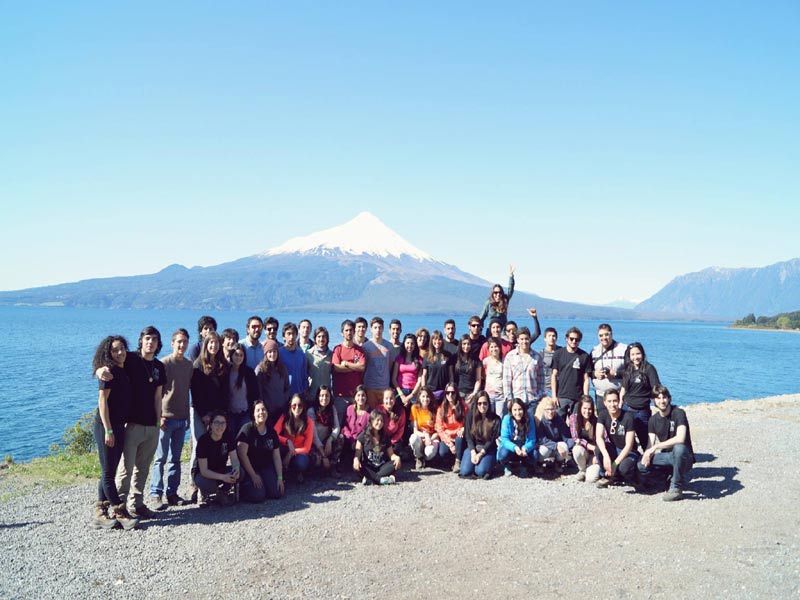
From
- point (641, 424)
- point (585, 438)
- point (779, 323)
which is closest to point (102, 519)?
point (585, 438)

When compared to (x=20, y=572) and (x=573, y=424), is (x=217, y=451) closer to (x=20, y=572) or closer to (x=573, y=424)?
(x=20, y=572)

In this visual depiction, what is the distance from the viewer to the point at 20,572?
565 cm

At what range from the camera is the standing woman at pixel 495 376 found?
31.5ft

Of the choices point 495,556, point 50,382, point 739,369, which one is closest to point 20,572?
point 495,556

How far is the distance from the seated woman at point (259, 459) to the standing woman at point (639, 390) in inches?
198

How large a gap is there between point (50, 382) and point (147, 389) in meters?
31.1

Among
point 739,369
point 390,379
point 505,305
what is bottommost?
point 739,369

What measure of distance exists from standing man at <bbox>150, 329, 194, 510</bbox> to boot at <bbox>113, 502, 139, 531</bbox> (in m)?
0.63

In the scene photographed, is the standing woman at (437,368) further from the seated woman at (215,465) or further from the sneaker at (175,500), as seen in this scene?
the sneaker at (175,500)

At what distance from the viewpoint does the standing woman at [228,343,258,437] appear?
8.06 metres

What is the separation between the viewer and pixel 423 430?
9.59 m

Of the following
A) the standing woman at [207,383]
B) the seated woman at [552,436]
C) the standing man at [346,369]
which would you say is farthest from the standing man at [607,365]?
the standing woman at [207,383]

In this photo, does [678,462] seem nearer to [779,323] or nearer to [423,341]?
[423,341]

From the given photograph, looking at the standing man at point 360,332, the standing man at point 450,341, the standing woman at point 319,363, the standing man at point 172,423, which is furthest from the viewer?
the standing man at point 450,341
